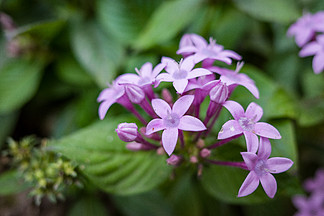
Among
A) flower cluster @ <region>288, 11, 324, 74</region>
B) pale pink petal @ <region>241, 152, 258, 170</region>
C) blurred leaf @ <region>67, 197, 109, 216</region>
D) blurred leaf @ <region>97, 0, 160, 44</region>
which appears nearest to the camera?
pale pink petal @ <region>241, 152, 258, 170</region>

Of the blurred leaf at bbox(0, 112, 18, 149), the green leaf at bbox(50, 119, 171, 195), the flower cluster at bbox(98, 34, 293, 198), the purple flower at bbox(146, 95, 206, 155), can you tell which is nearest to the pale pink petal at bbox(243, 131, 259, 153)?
the flower cluster at bbox(98, 34, 293, 198)

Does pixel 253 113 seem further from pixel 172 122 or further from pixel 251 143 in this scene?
pixel 172 122

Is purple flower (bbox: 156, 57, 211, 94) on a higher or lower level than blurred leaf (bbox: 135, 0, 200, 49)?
lower

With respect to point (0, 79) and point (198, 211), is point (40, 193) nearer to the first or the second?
point (198, 211)

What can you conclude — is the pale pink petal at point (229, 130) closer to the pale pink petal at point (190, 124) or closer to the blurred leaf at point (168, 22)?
the pale pink petal at point (190, 124)

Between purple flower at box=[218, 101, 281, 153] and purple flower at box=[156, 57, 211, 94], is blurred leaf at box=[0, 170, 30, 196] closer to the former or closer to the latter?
purple flower at box=[156, 57, 211, 94]

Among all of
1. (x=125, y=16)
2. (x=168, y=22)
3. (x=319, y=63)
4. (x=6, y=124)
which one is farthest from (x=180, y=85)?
(x=6, y=124)
